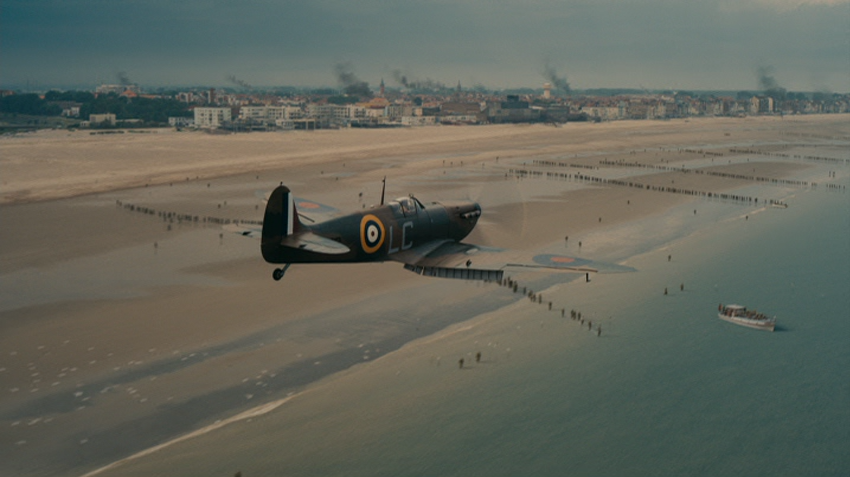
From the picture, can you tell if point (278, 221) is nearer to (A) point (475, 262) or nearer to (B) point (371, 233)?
(B) point (371, 233)

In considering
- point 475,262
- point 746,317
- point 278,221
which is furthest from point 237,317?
point 746,317

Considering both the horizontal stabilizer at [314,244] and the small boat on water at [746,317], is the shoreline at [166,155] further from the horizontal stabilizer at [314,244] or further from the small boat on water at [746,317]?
the small boat on water at [746,317]

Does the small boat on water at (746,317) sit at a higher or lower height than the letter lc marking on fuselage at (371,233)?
lower

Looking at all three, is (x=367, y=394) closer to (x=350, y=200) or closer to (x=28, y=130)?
(x=350, y=200)

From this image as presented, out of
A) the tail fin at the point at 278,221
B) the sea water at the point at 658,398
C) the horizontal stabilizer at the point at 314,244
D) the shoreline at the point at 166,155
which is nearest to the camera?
the sea water at the point at 658,398

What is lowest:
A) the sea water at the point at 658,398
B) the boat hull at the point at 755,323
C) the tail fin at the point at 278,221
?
the sea water at the point at 658,398

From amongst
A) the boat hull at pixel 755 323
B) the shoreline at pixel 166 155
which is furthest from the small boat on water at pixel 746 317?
the shoreline at pixel 166 155

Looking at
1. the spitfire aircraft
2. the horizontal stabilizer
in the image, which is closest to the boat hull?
the spitfire aircraft
